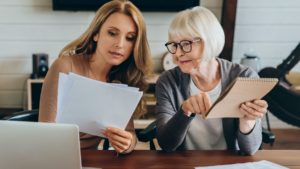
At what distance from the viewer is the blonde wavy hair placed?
1.55 metres

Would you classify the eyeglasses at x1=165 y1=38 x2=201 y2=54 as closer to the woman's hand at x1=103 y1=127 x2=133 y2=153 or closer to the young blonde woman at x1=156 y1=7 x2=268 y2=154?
the young blonde woman at x1=156 y1=7 x2=268 y2=154

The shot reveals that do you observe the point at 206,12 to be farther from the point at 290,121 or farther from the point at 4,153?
the point at 290,121

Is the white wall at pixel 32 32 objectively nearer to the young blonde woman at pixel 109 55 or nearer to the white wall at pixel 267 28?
the white wall at pixel 267 28

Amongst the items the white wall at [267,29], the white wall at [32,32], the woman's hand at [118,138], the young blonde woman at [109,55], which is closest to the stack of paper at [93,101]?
the woman's hand at [118,138]

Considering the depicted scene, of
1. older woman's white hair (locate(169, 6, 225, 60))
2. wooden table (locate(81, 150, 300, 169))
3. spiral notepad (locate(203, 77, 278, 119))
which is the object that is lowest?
wooden table (locate(81, 150, 300, 169))

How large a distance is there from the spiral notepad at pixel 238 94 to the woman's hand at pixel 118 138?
0.29 metres

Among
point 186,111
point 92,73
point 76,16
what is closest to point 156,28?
point 76,16

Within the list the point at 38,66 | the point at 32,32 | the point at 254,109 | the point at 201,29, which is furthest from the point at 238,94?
the point at 32,32

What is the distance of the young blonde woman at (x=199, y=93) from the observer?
4.66 ft

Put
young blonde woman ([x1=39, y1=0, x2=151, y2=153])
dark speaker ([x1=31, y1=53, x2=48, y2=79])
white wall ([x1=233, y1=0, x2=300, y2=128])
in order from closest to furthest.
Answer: young blonde woman ([x1=39, y1=0, x2=151, y2=153]) < dark speaker ([x1=31, y1=53, x2=48, y2=79]) < white wall ([x1=233, y1=0, x2=300, y2=128])

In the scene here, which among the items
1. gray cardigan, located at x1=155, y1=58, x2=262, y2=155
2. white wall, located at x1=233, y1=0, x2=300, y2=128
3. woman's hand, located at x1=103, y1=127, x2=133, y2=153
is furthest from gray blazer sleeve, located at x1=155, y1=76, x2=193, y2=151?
white wall, located at x1=233, y1=0, x2=300, y2=128

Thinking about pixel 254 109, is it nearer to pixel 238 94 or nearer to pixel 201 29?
pixel 238 94

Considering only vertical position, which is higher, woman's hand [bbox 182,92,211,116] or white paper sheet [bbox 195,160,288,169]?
woman's hand [bbox 182,92,211,116]

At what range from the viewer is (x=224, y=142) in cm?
166
